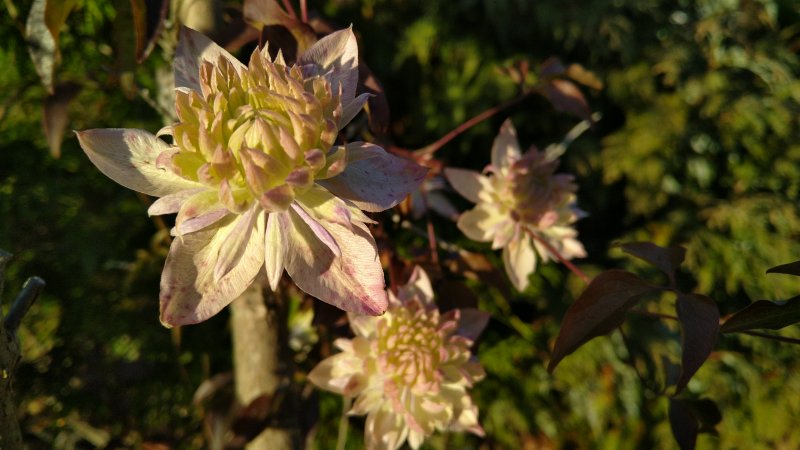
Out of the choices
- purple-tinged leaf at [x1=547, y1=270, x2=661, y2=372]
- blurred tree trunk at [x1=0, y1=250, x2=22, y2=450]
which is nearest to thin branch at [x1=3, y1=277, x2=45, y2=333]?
blurred tree trunk at [x1=0, y1=250, x2=22, y2=450]

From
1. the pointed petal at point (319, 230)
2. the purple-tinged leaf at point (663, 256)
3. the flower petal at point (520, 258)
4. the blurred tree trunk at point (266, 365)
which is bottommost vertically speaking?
the blurred tree trunk at point (266, 365)

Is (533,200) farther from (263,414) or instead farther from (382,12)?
(382,12)

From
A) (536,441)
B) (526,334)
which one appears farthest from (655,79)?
(536,441)

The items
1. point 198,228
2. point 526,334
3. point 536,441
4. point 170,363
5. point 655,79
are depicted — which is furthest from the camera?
point 655,79

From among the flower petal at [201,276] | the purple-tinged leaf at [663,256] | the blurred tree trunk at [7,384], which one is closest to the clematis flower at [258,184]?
the flower petal at [201,276]

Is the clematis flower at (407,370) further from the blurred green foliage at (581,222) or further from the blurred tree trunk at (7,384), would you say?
the blurred green foliage at (581,222)

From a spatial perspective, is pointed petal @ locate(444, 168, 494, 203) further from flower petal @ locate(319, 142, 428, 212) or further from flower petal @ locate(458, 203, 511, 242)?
flower petal @ locate(319, 142, 428, 212)

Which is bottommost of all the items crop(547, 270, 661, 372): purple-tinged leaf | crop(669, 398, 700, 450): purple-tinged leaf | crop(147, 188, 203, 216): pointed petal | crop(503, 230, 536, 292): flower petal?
crop(503, 230, 536, 292): flower petal
